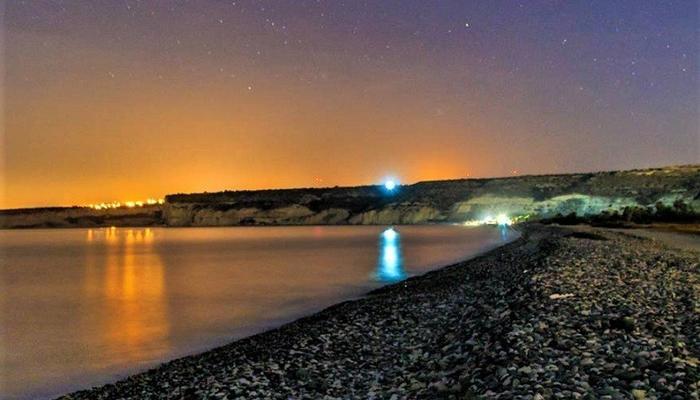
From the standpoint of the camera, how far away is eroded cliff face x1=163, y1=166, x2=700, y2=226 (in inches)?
4680

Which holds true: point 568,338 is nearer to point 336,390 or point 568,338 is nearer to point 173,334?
point 336,390

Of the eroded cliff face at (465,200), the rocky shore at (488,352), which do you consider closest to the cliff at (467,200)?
the eroded cliff face at (465,200)

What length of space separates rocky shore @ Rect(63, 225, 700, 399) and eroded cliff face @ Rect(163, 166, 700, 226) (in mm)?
80512

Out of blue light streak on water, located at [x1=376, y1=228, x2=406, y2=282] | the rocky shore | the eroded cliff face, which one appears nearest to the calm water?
blue light streak on water, located at [x1=376, y1=228, x2=406, y2=282]

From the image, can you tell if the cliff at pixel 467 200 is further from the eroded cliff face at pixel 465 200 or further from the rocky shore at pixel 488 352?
the rocky shore at pixel 488 352

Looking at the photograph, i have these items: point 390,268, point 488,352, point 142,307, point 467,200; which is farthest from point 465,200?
point 488,352

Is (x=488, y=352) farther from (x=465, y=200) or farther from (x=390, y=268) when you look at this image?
(x=465, y=200)

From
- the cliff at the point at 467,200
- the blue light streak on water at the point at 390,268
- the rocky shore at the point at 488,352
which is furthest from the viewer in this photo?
the cliff at the point at 467,200

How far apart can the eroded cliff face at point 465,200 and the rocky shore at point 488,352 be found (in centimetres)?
8051

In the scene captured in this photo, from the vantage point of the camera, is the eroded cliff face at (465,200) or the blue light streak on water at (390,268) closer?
the blue light streak on water at (390,268)

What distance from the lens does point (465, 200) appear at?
155 meters

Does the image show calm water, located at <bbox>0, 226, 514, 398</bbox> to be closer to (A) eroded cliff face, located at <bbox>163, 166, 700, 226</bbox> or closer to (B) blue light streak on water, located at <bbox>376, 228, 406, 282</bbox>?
(B) blue light streak on water, located at <bbox>376, 228, 406, 282</bbox>

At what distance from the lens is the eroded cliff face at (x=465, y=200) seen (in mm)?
118875

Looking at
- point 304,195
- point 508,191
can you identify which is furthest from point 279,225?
point 508,191
